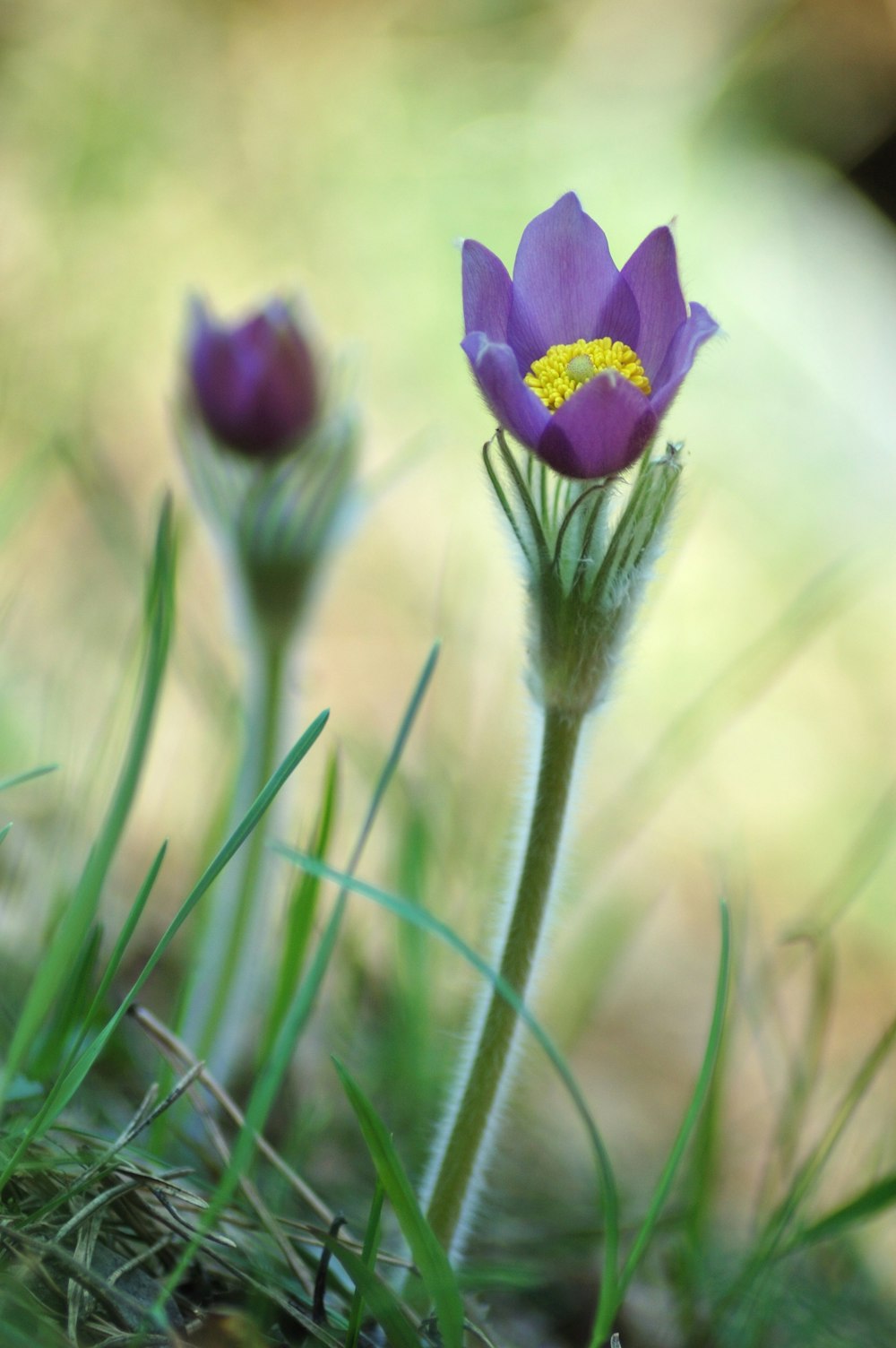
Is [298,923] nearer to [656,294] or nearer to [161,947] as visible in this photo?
[161,947]

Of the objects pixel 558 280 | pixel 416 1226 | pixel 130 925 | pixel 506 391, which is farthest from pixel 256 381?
pixel 416 1226

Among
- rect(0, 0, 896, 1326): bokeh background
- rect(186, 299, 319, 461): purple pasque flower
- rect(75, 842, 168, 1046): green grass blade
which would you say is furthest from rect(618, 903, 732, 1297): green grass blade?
rect(186, 299, 319, 461): purple pasque flower

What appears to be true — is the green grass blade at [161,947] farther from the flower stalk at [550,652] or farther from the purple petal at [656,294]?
the purple petal at [656,294]

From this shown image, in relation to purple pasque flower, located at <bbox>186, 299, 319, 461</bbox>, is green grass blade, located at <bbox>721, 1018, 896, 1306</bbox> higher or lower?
lower

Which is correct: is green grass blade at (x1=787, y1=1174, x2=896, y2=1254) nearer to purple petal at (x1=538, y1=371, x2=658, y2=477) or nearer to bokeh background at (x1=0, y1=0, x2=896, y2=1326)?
bokeh background at (x1=0, y1=0, x2=896, y2=1326)

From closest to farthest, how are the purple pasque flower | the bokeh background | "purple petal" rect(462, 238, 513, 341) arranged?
"purple petal" rect(462, 238, 513, 341), the purple pasque flower, the bokeh background

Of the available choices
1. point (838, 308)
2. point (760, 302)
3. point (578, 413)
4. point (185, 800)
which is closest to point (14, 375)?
point (185, 800)
